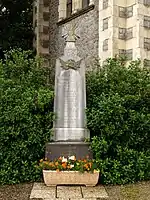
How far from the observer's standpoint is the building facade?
39.4ft

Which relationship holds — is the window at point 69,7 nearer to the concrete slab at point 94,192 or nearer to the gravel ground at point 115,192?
the gravel ground at point 115,192

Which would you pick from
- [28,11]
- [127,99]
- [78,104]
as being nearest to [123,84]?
[127,99]

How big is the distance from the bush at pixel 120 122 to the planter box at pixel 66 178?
572 mm

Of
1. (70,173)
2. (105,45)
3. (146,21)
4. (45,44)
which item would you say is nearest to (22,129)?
(70,173)

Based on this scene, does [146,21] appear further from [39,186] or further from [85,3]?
[39,186]

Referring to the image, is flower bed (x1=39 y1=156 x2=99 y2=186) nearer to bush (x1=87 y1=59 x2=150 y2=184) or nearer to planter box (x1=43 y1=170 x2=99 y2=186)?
planter box (x1=43 y1=170 x2=99 y2=186)

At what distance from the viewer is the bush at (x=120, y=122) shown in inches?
326

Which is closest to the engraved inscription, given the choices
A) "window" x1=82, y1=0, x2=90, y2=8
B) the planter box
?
the planter box

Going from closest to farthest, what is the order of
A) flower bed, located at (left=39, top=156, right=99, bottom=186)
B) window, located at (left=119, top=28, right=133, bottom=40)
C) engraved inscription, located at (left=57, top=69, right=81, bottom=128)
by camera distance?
flower bed, located at (left=39, top=156, right=99, bottom=186) → engraved inscription, located at (left=57, top=69, right=81, bottom=128) → window, located at (left=119, top=28, right=133, bottom=40)

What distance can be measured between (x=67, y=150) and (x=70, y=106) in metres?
1.02

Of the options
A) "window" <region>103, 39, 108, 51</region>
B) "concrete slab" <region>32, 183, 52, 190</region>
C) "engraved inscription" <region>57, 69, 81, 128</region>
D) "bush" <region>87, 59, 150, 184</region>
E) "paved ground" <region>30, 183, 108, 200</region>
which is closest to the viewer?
"paved ground" <region>30, 183, 108, 200</region>

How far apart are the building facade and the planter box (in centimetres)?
423

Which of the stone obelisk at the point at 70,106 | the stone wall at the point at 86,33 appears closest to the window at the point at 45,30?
the stone wall at the point at 86,33

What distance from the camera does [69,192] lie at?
Result: 7.09m
